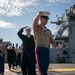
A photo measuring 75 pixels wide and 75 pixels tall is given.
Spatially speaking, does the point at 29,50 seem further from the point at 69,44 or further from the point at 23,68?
the point at 69,44

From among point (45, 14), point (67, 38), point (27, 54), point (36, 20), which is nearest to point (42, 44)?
point (36, 20)

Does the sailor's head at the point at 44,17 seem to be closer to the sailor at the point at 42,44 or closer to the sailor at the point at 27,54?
the sailor at the point at 42,44

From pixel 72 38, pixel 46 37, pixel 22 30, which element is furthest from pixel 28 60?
pixel 72 38

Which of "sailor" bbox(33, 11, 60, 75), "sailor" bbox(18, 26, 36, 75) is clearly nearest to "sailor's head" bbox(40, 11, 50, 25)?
"sailor" bbox(33, 11, 60, 75)

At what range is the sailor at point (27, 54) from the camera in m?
9.11

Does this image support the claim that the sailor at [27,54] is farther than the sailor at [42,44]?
Yes

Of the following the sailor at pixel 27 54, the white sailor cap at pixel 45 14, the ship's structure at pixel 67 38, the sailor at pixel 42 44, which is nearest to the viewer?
the white sailor cap at pixel 45 14

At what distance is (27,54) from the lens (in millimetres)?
9242

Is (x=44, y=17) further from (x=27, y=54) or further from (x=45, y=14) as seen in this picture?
(x=27, y=54)

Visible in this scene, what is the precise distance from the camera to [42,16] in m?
6.01

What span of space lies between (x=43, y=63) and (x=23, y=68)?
3256 mm

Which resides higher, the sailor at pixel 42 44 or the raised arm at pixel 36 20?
the raised arm at pixel 36 20

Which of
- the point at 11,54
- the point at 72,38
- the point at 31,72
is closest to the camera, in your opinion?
the point at 31,72

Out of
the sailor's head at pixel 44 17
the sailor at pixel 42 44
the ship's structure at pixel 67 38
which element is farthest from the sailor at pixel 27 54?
the ship's structure at pixel 67 38
